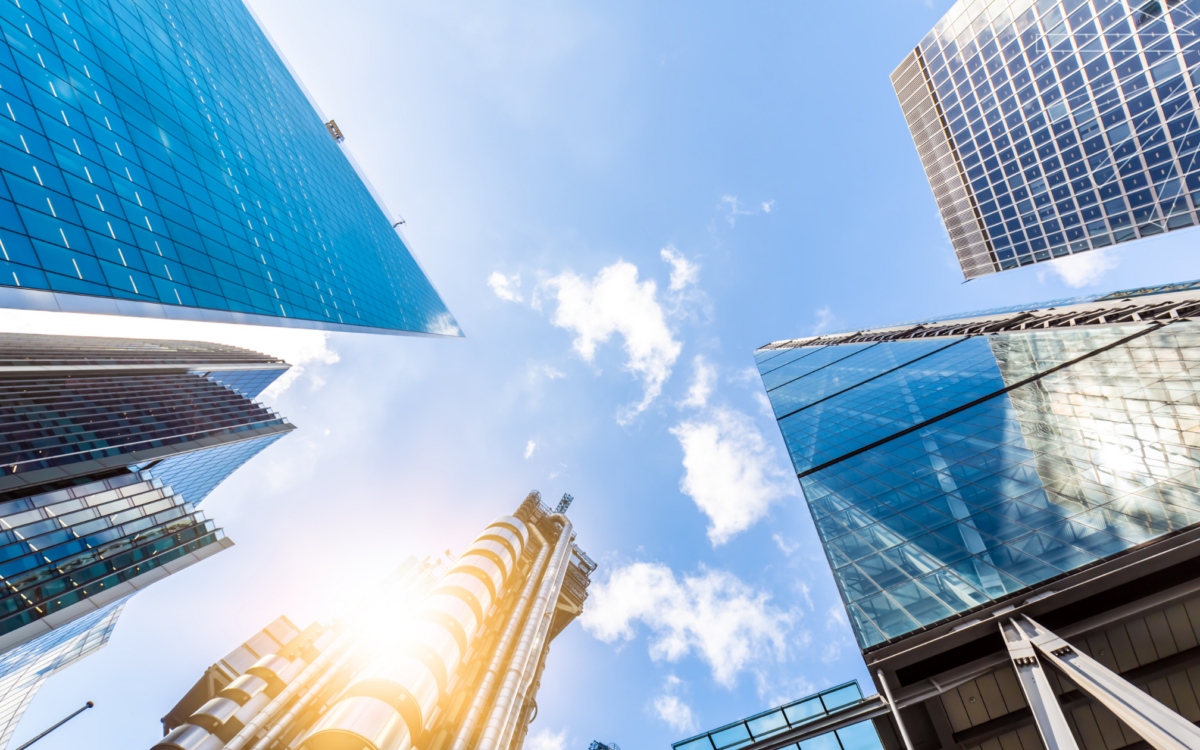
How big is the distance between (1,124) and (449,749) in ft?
110

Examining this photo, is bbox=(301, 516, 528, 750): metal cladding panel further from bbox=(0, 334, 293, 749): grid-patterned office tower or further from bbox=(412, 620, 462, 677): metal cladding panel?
bbox=(0, 334, 293, 749): grid-patterned office tower

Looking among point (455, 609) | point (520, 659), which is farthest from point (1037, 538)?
point (520, 659)

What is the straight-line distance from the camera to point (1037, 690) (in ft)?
34.7

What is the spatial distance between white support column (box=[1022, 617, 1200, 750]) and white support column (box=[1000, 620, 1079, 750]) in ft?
1.09

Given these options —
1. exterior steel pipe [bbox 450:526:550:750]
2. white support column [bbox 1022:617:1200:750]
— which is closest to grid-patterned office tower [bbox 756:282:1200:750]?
white support column [bbox 1022:617:1200:750]

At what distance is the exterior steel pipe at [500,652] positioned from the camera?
69.3 feet

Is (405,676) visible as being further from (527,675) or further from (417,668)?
(527,675)

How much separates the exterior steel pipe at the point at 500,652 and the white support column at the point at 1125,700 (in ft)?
71.1

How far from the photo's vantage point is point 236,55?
154 feet

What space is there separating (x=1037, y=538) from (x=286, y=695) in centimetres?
2994

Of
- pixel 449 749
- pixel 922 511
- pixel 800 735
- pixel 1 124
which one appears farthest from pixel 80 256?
pixel 922 511

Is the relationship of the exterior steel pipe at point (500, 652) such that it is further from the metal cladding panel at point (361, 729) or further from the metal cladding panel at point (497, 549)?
the metal cladding panel at point (361, 729)

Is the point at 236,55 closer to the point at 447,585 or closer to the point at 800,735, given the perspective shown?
the point at 447,585

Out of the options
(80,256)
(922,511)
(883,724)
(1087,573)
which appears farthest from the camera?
(80,256)
